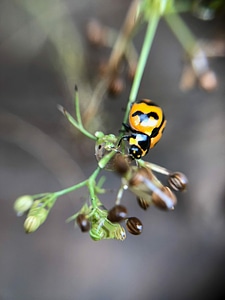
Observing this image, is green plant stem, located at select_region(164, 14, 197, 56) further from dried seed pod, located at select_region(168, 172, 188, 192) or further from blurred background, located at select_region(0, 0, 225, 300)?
dried seed pod, located at select_region(168, 172, 188, 192)

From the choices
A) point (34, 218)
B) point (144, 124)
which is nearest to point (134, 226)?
point (34, 218)

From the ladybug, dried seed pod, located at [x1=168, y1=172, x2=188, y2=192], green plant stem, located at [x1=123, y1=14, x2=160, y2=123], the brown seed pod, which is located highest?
green plant stem, located at [x1=123, y1=14, x2=160, y2=123]

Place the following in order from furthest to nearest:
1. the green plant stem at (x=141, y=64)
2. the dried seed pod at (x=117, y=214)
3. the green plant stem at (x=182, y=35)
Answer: the green plant stem at (x=182, y=35) → the green plant stem at (x=141, y=64) → the dried seed pod at (x=117, y=214)

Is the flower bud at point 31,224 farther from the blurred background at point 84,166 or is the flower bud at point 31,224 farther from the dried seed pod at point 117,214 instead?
the blurred background at point 84,166

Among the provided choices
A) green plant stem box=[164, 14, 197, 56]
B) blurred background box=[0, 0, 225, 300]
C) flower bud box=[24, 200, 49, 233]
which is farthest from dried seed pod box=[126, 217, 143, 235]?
blurred background box=[0, 0, 225, 300]

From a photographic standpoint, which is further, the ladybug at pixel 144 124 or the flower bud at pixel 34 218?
the ladybug at pixel 144 124

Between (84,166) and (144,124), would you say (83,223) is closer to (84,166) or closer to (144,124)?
(144,124)

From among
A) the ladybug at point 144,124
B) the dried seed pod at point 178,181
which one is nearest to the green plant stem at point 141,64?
the ladybug at point 144,124
